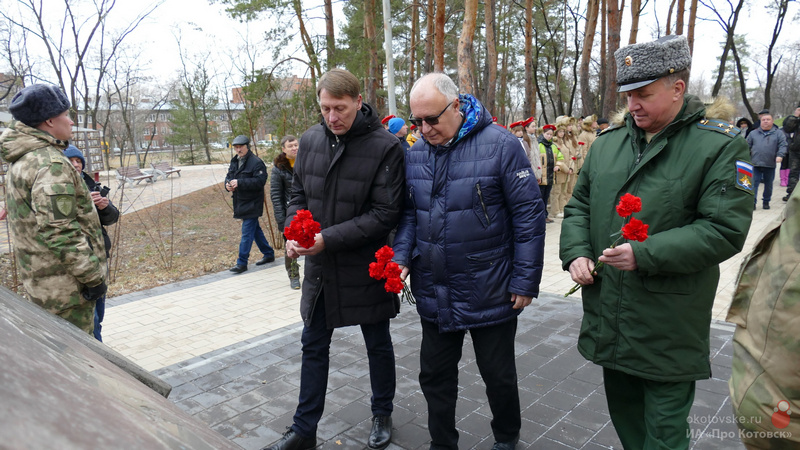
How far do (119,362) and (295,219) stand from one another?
1.67m

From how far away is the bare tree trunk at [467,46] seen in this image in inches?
431

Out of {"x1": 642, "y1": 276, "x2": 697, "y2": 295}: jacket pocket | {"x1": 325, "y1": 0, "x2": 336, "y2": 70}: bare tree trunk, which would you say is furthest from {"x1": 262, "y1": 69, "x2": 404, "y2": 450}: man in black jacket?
{"x1": 325, "y1": 0, "x2": 336, "y2": 70}: bare tree trunk

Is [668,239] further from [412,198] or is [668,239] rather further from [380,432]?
[380,432]

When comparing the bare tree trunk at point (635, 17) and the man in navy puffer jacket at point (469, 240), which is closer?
the man in navy puffer jacket at point (469, 240)

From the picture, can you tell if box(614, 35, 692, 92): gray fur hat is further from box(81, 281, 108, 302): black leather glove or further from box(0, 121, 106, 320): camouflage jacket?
box(81, 281, 108, 302): black leather glove

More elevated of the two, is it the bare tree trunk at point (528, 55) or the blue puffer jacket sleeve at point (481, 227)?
the bare tree trunk at point (528, 55)

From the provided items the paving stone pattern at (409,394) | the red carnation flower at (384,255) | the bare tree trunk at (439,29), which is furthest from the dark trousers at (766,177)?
the red carnation flower at (384,255)

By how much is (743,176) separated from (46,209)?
3.53 m

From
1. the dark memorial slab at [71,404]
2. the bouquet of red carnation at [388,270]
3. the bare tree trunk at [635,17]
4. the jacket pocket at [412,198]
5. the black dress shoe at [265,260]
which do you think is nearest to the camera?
the dark memorial slab at [71,404]

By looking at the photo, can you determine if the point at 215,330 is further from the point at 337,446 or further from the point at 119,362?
the point at 119,362

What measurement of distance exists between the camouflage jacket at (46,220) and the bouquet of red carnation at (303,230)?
1419 mm

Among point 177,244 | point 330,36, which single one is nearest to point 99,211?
point 177,244

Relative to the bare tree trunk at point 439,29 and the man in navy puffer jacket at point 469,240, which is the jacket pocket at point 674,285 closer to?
the man in navy puffer jacket at point 469,240

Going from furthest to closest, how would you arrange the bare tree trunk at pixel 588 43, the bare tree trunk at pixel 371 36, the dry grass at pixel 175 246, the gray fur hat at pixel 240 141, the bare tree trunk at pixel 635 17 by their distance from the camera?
1. the bare tree trunk at pixel 588 43
2. the bare tree trunk at pixel 635 17
3. the bare tree trunk at pixel 371 36
4. the dry grass at pixel 175 246
5. the gray fur hat at pixel 240 141
